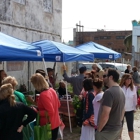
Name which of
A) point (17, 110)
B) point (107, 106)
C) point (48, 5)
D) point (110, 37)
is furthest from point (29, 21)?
point (110, 37)

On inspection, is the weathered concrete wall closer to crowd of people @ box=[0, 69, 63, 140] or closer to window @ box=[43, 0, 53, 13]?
window @ box=[43, 0, 53, 13]

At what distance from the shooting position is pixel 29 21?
1321 centimetres

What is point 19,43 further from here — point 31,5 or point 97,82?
point 31,5

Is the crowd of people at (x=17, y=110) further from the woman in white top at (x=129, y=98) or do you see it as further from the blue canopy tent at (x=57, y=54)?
the blue canopy tent at (x=57, y=54)

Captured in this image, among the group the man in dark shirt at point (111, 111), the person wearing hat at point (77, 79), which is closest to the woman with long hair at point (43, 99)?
the man in dark shirt at point (111, 111)

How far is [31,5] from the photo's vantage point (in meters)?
13.4

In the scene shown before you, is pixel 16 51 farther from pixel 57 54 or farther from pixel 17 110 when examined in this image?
pixel 57 54

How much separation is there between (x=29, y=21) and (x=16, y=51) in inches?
303

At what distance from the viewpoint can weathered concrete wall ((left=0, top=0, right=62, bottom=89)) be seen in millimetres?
11427

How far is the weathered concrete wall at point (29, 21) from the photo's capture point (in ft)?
37.5

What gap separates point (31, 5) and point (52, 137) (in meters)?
8.95

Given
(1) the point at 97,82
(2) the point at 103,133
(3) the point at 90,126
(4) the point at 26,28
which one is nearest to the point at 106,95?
(2) the point at 103,133

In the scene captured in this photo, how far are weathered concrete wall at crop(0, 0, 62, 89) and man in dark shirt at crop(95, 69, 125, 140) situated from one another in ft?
24.7

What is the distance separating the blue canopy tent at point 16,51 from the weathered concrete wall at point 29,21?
16.7 ft
